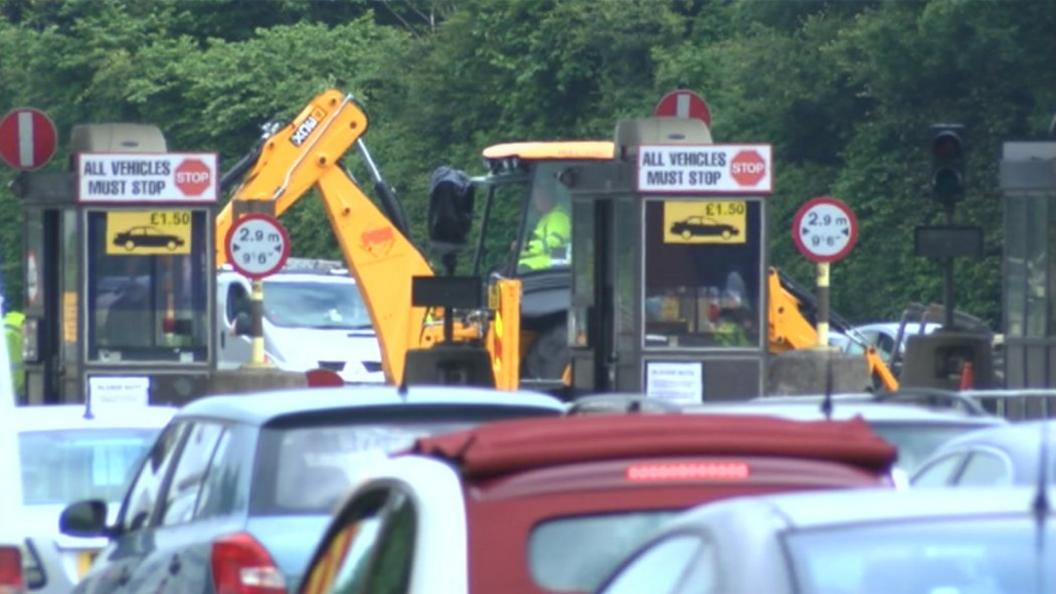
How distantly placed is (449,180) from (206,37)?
33328 millimetres

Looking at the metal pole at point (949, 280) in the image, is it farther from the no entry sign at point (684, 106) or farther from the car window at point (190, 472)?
the car window at point (190, 472)

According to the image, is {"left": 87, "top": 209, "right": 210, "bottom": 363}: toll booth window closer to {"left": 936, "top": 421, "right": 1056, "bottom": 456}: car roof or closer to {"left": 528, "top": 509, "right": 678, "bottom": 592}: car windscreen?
{"left": 936, "top": 421, "right": 1056, "bottom": 456}: car roof

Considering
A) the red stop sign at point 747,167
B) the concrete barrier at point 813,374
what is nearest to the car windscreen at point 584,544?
the red stop sign at point 747,167

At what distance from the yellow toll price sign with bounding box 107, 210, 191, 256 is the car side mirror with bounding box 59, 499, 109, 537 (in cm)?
999

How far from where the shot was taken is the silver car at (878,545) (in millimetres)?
4082

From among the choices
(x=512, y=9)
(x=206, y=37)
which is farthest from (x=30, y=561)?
(x=206, y=37)

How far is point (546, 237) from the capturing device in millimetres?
23141

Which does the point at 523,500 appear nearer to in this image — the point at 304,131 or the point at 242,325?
the point at 304,131

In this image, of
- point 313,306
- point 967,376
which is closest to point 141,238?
point 967,376

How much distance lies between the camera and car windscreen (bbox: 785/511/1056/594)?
408 centimetres

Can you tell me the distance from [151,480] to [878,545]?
5198 mm

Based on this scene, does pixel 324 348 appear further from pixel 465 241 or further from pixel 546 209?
pixel 465 241

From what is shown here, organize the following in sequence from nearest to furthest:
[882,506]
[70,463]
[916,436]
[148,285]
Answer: [882,506] → [916,436] → [70,463] → [148,285]

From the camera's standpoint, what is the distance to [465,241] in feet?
68.0
